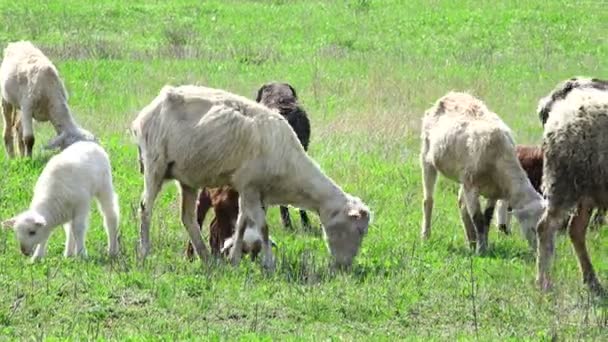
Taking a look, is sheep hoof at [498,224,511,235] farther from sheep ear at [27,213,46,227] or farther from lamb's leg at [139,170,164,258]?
sheep ear at [27,213,46,227]

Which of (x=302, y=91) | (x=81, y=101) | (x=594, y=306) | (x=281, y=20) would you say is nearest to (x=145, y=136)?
(x=594, y=306)

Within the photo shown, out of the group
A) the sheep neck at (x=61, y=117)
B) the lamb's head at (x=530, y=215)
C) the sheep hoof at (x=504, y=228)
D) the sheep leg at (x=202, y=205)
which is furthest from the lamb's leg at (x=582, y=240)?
the sheep neck at (x=61, y=117)

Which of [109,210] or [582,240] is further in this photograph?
[109,210]

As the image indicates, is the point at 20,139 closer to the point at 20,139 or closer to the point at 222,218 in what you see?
the point at 20,139

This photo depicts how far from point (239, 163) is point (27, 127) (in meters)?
5.83

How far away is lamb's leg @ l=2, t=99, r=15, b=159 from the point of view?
59.4 feet

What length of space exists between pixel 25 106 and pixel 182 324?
8596mm

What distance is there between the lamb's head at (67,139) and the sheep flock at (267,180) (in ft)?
9.25

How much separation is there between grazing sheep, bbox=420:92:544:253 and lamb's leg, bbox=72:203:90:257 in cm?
391

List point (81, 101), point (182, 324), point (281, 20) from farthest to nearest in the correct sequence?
point (281, 20), point (81, 101), point (182, 324)

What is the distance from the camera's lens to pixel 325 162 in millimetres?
17297

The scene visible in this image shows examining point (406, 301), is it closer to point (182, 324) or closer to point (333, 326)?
point (333, 326)

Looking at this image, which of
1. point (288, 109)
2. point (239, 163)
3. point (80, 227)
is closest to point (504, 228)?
point (288, 109)

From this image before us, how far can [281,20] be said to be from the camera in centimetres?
3328
